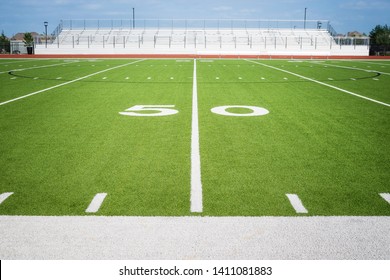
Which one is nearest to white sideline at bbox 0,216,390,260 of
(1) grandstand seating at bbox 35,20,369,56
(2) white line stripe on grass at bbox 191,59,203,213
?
(2) white line stripe on grass at bbox 191,59,203,213

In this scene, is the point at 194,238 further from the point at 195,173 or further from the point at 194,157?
the point at 194,157

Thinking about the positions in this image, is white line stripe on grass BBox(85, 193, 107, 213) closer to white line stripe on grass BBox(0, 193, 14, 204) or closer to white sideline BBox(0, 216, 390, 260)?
white sideline BBox(0, 216, 390, 260)

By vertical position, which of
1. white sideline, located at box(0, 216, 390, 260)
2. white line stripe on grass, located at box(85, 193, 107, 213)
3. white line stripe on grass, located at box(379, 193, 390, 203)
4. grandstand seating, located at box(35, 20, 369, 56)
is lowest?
white sideline, located at box(0, 216, 390, 260)

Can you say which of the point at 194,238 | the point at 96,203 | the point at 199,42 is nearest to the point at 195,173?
the point at 96,203

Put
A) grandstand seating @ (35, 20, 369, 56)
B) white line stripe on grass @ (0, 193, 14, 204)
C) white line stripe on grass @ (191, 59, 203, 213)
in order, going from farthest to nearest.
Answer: grandstand seating @ (35, 20, 369, 56)
white line stripe on grass @ (0, 193, 14, 204)
white line stripe on grass @ (191, 59, 203, 213)

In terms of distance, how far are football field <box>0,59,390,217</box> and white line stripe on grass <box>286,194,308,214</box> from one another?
0.01 meters

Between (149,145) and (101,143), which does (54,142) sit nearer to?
(101,143)

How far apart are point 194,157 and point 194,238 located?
2345 millimetres

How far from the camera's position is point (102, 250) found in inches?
117

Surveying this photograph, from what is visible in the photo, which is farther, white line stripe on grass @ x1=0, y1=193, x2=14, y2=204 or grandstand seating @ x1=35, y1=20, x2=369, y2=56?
grandstand seating @ x1=35, y1=20, x2=369, y2=56

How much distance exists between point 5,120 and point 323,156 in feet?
20.1

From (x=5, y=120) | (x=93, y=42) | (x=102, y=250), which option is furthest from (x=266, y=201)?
(x=93, y=42)

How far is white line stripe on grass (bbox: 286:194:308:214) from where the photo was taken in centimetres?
368

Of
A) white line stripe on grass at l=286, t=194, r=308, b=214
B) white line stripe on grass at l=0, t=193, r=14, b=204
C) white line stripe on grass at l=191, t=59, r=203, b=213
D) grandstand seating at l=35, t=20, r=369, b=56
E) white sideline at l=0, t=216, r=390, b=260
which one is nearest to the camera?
white sideline at l=0, t=216, r=390, b=260
